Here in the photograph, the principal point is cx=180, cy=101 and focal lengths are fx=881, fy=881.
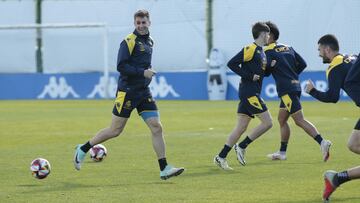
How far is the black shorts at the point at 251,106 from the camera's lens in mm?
13273

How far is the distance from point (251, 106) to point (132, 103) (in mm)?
2165

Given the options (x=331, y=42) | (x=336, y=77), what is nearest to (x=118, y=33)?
(x=331, y=42)

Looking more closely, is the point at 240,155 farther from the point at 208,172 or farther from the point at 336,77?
the point at 336,77

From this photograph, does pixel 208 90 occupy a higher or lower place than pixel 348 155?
lower

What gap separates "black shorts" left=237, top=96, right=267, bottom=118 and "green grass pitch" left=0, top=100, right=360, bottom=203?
2.68 ft

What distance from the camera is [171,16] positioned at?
126 ft

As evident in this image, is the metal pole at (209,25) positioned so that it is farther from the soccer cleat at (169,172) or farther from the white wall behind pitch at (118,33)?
the soccer cleat at (169,172)

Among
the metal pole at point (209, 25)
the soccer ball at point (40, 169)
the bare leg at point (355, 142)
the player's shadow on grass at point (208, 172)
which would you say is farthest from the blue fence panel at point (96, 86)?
the bare leg at point (355, 142)

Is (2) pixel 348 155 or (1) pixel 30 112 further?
(1) pixel 30 112

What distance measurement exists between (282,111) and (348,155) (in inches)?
51.4

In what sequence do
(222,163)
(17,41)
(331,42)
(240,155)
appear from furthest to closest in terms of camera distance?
(17,41)
(240,155)
(222,163)
(331,42)

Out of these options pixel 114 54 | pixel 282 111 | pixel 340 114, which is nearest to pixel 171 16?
pixel 114 54

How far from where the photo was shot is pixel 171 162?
45.8 ft

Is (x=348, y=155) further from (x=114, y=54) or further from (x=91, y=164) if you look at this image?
(x=114, y=54)
